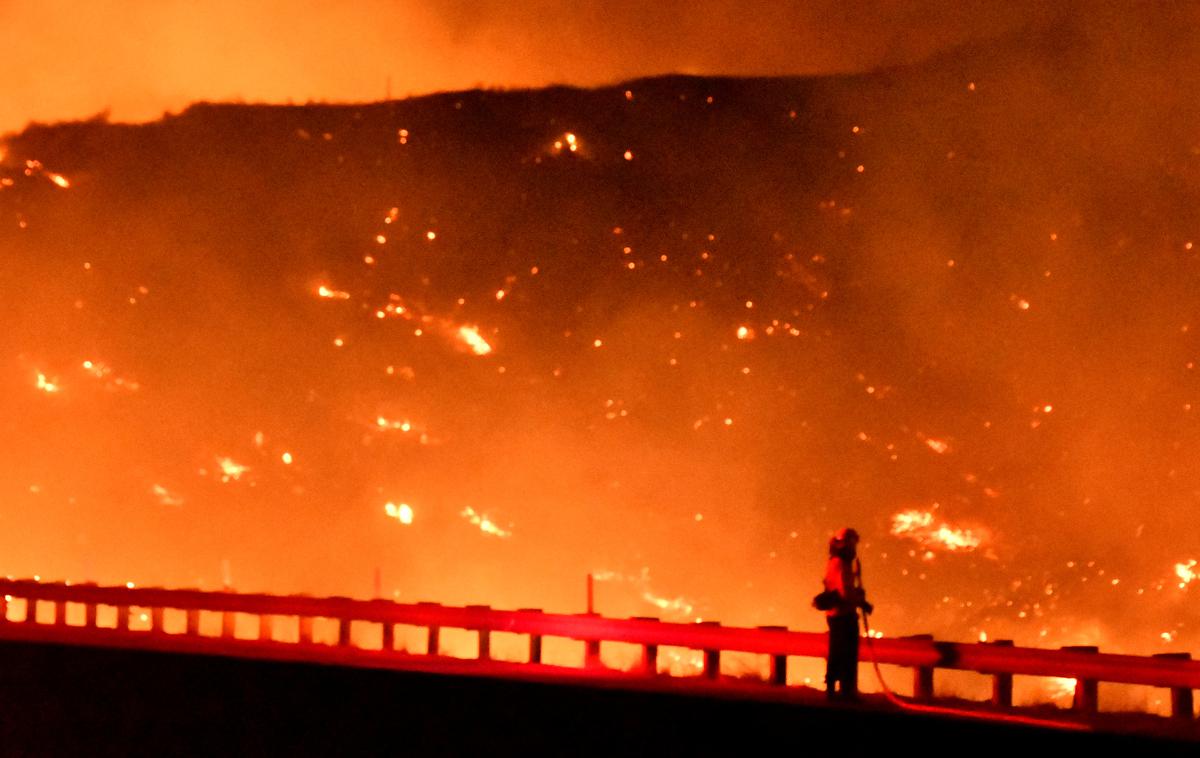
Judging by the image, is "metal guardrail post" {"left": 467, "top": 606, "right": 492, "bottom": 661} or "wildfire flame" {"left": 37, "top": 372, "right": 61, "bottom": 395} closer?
"metal guardrail post" {"left": 467, "top": 606, "right": 492, "bottom": 661}

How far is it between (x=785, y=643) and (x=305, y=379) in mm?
32528

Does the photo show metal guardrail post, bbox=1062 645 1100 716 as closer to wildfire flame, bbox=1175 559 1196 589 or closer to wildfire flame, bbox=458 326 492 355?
wildfire flame, bbox=1175 559 1196 589

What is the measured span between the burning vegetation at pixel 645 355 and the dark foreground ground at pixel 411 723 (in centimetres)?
2203

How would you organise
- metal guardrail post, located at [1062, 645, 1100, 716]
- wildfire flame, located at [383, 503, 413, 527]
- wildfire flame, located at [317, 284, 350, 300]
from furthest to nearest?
wildfire flame, located at [317, 284, 350, 300] < wildfire flame, located at [383, 503, 413, 527] < metal guardrail post, located at [1062, 645, 1100, 716]

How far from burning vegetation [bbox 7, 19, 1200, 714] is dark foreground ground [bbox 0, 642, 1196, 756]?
867 inches

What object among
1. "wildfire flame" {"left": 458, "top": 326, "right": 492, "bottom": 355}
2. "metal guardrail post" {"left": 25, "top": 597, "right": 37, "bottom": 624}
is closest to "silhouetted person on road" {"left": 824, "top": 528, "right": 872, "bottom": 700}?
"metal guardrail post" {"left": 25, "top": 597, "right": 37, "bottom": 624}

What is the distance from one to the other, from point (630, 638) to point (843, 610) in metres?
3.51

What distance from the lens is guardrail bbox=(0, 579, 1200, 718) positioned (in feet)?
38.0

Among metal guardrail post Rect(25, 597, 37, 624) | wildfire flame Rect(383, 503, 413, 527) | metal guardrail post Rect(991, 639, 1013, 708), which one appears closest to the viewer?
metal guardrail post Rect(991, 639, 1013, 708)

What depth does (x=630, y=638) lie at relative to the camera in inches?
557

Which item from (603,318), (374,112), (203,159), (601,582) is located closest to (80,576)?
(601,582)

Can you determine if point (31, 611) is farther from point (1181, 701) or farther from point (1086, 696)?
point (1181, 701)

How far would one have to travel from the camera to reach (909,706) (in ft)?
37.3

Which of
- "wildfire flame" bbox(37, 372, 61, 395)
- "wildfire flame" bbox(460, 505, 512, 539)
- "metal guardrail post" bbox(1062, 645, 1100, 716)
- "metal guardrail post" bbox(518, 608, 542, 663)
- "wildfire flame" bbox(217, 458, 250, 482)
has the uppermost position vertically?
"wildfire flame" bbox(37, 372, 61, 395)
